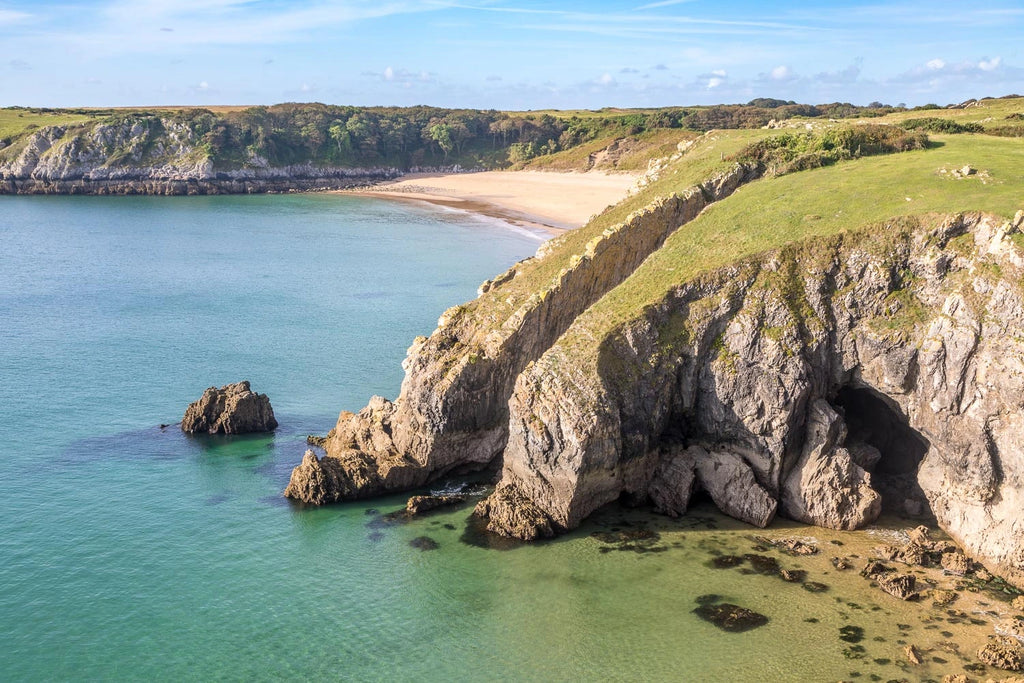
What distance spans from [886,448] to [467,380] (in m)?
18.1

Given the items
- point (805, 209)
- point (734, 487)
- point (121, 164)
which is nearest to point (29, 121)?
point (121, 164)

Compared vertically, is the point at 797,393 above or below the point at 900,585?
above

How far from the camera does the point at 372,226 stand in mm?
126438

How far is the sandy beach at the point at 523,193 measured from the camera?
122m

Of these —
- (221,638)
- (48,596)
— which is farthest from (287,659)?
(48,596)

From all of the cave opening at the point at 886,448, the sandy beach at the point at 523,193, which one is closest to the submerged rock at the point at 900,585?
the cave opening at the point at 886,448

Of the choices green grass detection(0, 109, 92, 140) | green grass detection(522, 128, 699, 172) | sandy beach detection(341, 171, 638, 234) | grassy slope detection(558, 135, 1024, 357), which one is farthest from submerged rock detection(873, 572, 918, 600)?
green grass detection(0, 109, 92, 140)

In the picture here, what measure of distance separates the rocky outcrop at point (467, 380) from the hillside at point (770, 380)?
0.34 feet

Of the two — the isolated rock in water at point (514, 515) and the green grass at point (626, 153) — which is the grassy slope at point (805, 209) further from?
the green grass at point (626, 153)

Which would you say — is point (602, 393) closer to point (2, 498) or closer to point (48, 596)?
point (48, 596)

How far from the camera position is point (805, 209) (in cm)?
3725

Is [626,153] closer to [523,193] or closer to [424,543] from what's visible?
[523,193]

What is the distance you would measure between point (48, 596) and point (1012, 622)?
103 ft

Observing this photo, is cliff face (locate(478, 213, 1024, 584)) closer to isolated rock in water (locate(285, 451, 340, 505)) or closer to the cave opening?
the cave opening
